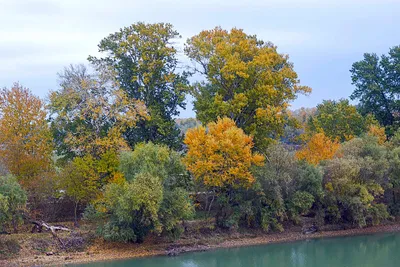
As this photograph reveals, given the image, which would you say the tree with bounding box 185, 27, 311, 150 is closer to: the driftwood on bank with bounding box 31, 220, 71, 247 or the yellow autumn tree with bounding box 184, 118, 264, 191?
the yellow autumn tree with bounding box 184, 118, 264, 191

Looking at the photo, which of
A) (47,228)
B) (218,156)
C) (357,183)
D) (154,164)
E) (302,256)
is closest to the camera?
(302,256)

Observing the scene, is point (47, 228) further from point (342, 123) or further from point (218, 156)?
point (342, 123)

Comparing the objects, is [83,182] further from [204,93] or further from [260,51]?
[260,51]

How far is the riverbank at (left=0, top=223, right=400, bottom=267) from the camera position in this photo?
28453 mm

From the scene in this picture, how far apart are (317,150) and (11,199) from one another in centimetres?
2093

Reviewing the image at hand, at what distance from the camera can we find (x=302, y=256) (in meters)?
30.4

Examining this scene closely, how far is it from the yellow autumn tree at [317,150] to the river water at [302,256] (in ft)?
18.5

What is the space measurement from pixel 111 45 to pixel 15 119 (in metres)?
8.60

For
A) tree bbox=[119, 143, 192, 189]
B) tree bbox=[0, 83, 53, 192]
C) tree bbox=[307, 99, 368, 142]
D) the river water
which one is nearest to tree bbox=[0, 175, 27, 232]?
tree bbox=[0, 83, 53, 192]

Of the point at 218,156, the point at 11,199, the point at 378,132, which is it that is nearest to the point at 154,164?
the point at 218,156

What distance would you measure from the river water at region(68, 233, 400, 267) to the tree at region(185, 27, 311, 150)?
7636 millimetres

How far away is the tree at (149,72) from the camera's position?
36.1 meters

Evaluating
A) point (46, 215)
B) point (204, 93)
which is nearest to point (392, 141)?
point (204, 93)

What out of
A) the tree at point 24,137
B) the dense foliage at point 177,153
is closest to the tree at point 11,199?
the dense foliage at point 177,153
